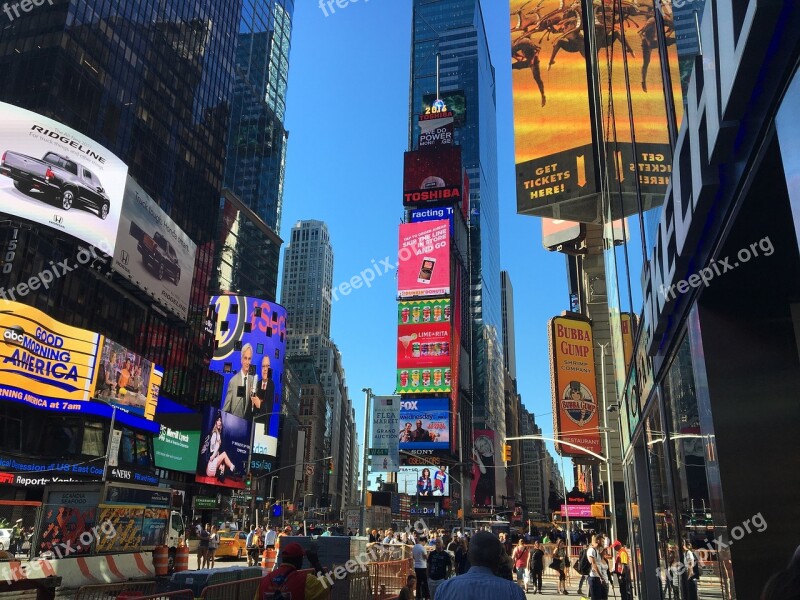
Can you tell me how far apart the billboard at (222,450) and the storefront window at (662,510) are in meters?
59.7

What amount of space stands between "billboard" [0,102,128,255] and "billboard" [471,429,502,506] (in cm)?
8938

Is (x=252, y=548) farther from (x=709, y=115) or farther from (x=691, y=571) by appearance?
(x=709, y=115)

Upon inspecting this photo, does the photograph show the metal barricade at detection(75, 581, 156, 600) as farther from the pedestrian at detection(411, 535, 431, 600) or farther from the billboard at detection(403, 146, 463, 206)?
the billboard at detection(403, 146, 463, 206)

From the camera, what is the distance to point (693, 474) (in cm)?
618

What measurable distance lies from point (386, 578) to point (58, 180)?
3804 cm

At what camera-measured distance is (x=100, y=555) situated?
53.1ft

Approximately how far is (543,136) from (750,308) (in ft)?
68.9

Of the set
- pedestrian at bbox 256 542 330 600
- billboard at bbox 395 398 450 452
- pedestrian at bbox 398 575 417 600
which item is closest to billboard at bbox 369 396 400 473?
pedestrian at bbox 398 575 417 600

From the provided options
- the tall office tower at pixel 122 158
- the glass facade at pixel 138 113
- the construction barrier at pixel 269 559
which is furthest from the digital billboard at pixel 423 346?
the construction barrier at pixel 269 559

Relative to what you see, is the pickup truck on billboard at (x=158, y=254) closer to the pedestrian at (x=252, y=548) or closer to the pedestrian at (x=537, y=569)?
the pedestrian at (x=252, y=548)

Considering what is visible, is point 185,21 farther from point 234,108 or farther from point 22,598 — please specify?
point 22,598

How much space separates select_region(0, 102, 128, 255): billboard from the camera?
39688 millimetres

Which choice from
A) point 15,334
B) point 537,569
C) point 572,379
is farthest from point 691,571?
Answer: point 15,334

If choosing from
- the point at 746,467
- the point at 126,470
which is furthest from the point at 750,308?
the point at 126,470
